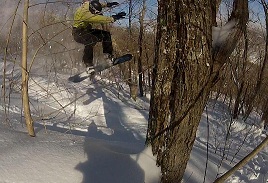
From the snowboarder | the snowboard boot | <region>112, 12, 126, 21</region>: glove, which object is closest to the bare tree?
the snowboarder

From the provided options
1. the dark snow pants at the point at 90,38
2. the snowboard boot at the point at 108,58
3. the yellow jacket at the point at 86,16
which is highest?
the yellow jacket at the point at 86,16

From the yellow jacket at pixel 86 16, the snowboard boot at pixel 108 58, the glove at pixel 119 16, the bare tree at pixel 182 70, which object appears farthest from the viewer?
the snowboard boot at pixel 108 58

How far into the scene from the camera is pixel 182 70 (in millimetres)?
2363

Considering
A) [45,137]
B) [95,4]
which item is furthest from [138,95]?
[45,137]

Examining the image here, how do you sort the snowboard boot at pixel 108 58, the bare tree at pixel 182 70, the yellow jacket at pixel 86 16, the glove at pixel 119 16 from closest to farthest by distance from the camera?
1. the bare tree at pixel 182 70
2. the yellow jacket at pixel 86 16
3. the glove at pixel 119 16
4. the snowboard boot at pixel 108 58

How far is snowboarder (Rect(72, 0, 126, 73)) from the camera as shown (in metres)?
3.88

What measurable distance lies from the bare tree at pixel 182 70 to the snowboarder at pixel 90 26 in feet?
3.76

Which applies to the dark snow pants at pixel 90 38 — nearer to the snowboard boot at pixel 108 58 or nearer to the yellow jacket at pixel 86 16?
the snowboard boot at pixel 108 58

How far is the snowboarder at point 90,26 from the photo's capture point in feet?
12.7

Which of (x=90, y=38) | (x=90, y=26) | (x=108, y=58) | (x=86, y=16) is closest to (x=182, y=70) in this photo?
(x=86, y=16)

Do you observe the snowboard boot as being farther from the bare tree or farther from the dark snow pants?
the bare tree

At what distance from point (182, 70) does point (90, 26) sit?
2559mm

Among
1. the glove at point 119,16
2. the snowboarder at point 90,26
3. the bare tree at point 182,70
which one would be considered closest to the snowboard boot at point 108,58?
the snowboarder at point 90,26

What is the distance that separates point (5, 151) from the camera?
87.6 inches
